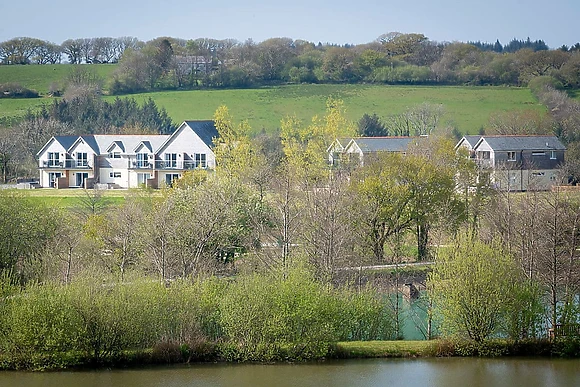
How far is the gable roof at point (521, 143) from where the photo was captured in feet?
Answer: 196

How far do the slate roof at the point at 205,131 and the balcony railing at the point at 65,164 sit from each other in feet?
31.9

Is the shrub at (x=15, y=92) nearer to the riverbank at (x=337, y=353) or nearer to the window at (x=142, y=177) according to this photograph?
the window at (x=142, y=177)

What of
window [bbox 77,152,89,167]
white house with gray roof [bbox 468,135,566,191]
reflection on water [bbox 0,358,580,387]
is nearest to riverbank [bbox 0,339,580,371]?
reflection on water [bbox 0,358,580,387]

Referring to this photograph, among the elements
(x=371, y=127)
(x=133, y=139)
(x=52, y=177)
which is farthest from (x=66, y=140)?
(x=371, y=127)

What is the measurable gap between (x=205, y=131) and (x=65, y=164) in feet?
41.2

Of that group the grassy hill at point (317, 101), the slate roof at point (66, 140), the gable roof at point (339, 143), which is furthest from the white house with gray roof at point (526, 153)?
the slate roof at point (66, 140)

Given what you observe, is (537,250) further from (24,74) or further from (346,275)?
(24,74)

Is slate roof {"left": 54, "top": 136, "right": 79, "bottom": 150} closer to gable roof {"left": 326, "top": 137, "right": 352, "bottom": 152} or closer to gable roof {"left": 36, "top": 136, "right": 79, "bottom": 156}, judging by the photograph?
gable roof {"left": 36, "top": 136, "right": 79, "bottom": 156}

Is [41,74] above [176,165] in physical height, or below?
above

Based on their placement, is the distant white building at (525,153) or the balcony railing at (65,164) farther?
the balcony railing at (65,164)

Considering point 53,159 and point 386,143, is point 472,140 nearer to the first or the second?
point 386,143

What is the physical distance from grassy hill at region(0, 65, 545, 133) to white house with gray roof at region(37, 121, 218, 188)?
22.0m

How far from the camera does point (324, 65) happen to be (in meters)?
107

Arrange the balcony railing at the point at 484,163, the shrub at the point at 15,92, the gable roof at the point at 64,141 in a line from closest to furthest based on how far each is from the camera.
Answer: the balcony railing at the point at 484,163
the gable roof at the point at 64,141
the shrub at the point at 15,92
